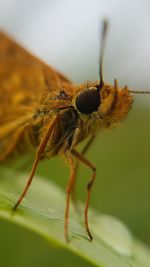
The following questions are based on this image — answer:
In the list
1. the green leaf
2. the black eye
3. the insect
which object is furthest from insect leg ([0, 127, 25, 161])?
the black eye

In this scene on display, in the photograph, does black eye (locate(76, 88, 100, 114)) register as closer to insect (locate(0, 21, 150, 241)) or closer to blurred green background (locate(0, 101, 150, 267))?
insect (locate(0, 21, 150, 241))

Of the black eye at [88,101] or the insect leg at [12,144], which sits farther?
the insect leg at [12,144]

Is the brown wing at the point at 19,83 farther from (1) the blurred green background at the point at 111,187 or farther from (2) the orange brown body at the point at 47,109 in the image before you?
(1) the blurred green background at the point at 111,187

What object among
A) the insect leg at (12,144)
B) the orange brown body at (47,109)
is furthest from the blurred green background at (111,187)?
the insect leg at (12,144)

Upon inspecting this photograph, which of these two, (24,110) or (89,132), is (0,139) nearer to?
(24,110)

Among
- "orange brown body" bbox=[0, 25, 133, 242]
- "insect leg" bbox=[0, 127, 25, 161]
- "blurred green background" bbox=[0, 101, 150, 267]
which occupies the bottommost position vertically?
"blurred green background" bbox=[0, 101, 150, 267]

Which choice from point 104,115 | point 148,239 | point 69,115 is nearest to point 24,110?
point 69,115

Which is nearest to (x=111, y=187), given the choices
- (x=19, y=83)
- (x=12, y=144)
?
(x=12, y=144)
